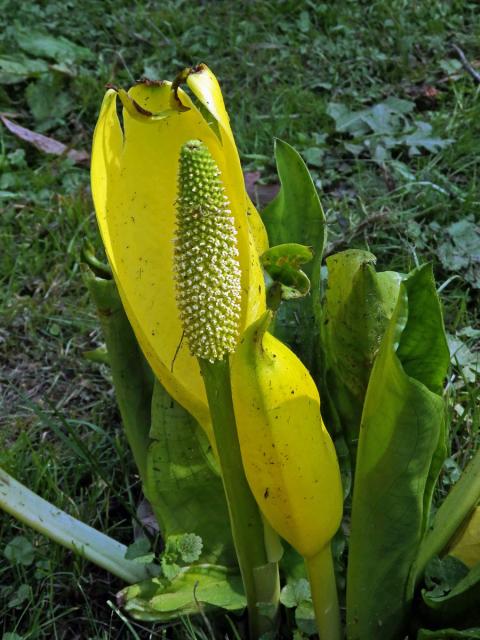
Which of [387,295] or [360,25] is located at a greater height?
[387,295]

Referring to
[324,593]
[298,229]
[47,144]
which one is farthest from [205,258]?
[47,144]

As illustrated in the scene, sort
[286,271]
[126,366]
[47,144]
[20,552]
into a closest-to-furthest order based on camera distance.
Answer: [286,271], [126,366], [20,552], [47,144]

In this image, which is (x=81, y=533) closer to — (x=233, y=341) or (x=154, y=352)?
(x=154, y=352)

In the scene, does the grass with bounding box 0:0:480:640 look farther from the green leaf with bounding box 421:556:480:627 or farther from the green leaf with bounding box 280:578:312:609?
the green leaf with bounding box 421:556:480:627

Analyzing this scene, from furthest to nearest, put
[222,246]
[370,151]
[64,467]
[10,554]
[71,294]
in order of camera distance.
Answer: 1. [370,151]
2. [71,294]
3. [64,467]
4. [10,554]
5. [222,246]

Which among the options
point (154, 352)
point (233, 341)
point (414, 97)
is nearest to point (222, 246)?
point (233, 341)

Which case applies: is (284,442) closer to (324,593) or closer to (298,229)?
(324,593)
